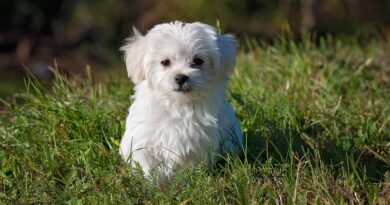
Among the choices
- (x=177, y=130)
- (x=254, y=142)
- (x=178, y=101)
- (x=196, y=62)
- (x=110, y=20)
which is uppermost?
(x=196, y=62)

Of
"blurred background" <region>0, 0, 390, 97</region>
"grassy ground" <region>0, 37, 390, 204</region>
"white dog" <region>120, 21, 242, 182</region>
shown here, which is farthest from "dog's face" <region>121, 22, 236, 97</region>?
"blurred background" <region>0, 0, 390, 97</region>

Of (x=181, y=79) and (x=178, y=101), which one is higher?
(x=181, y=79)

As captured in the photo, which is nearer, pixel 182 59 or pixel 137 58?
pixel 182 59

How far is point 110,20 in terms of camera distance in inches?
689

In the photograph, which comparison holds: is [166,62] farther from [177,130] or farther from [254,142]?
[254,142]

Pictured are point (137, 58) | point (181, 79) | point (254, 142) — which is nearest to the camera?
point (181, 79)

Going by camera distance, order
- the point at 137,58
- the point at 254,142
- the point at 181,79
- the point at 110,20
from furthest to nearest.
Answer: the point at 110,20 → the point at 254,142 → the point at 137,58 → the point at 181,79

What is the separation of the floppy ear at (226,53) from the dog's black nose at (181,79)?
34 cm

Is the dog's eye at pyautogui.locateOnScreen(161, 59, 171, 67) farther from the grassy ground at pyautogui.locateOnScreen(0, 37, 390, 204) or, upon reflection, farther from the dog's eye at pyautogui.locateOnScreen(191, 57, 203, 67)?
the grassy ground at pyautogui.locateOnScreen(0, 37, 390, 204)

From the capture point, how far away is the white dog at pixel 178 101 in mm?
4691

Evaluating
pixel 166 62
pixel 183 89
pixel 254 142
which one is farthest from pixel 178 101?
pixel 254 142

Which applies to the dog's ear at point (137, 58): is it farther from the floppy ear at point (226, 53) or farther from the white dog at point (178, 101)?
the floppy ear at point (226, 53)

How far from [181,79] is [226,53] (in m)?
0.44

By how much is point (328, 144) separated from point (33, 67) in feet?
37.6
